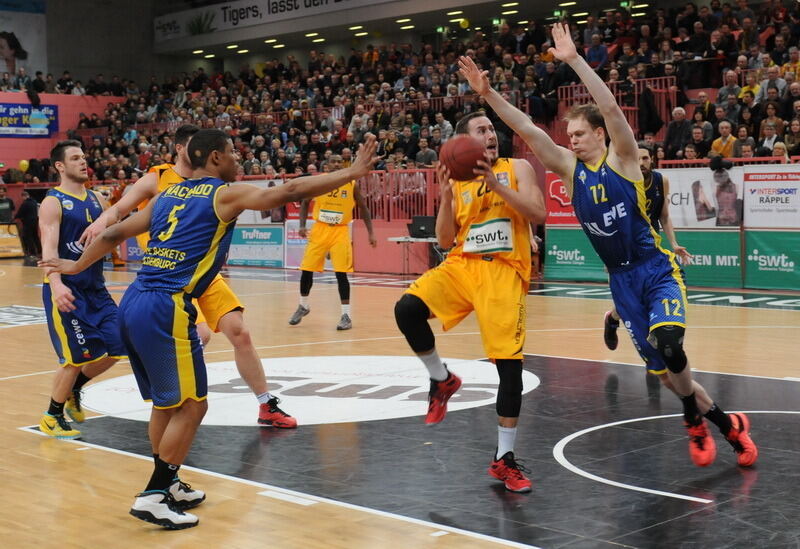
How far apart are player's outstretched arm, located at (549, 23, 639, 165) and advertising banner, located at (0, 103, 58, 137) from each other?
110 ft

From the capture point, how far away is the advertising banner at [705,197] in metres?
15.6

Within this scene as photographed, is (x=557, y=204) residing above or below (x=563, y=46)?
below

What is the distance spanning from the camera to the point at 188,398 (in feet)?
15.5

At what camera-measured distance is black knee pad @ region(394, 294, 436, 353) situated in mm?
5414

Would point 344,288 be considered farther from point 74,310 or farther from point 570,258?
point 570,258

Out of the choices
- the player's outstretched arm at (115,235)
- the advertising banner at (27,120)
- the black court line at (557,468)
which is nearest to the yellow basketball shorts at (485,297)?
the black court line at (557,468)

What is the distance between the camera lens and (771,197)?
15242mm

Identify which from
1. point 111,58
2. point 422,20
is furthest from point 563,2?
point 111,58

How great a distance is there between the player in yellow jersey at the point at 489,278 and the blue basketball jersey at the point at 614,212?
0.94 feet

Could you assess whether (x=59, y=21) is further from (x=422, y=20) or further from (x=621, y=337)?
(x=621, y=337)

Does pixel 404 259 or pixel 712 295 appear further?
pixel 404 259

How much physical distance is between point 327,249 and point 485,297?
7310mm

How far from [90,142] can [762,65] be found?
24.3m

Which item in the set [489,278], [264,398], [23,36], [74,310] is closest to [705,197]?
[264,398]
